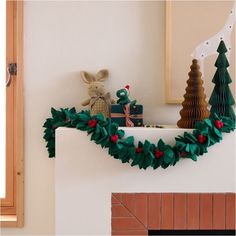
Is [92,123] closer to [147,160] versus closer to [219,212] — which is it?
[147,160]

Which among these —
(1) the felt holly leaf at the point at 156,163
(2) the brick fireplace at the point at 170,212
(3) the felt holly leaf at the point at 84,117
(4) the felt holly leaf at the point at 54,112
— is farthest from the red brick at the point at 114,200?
(4) the felt holly leaf at the point at 54,112

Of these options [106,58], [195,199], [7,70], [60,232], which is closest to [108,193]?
[60,232]

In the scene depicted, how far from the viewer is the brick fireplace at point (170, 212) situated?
1.52 metres

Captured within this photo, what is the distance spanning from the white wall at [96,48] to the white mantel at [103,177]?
301 mm

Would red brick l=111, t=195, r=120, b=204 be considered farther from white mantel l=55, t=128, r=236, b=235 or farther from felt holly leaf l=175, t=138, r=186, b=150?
felt holly leaf l=175, t=138, r=186, b=150

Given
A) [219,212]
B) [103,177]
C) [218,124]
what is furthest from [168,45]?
[219,212]

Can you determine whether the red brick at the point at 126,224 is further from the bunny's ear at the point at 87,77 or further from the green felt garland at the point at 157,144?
the bunny's ear at the point at 87,77

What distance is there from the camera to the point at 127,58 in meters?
1.73

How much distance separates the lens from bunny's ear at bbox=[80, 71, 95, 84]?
1.70m

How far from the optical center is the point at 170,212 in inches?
59.9

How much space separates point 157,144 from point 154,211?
0.98 feet

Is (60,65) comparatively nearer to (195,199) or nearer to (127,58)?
(127,58)

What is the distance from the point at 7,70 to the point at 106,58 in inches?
20.0

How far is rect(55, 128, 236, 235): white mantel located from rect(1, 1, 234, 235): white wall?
0.30m
